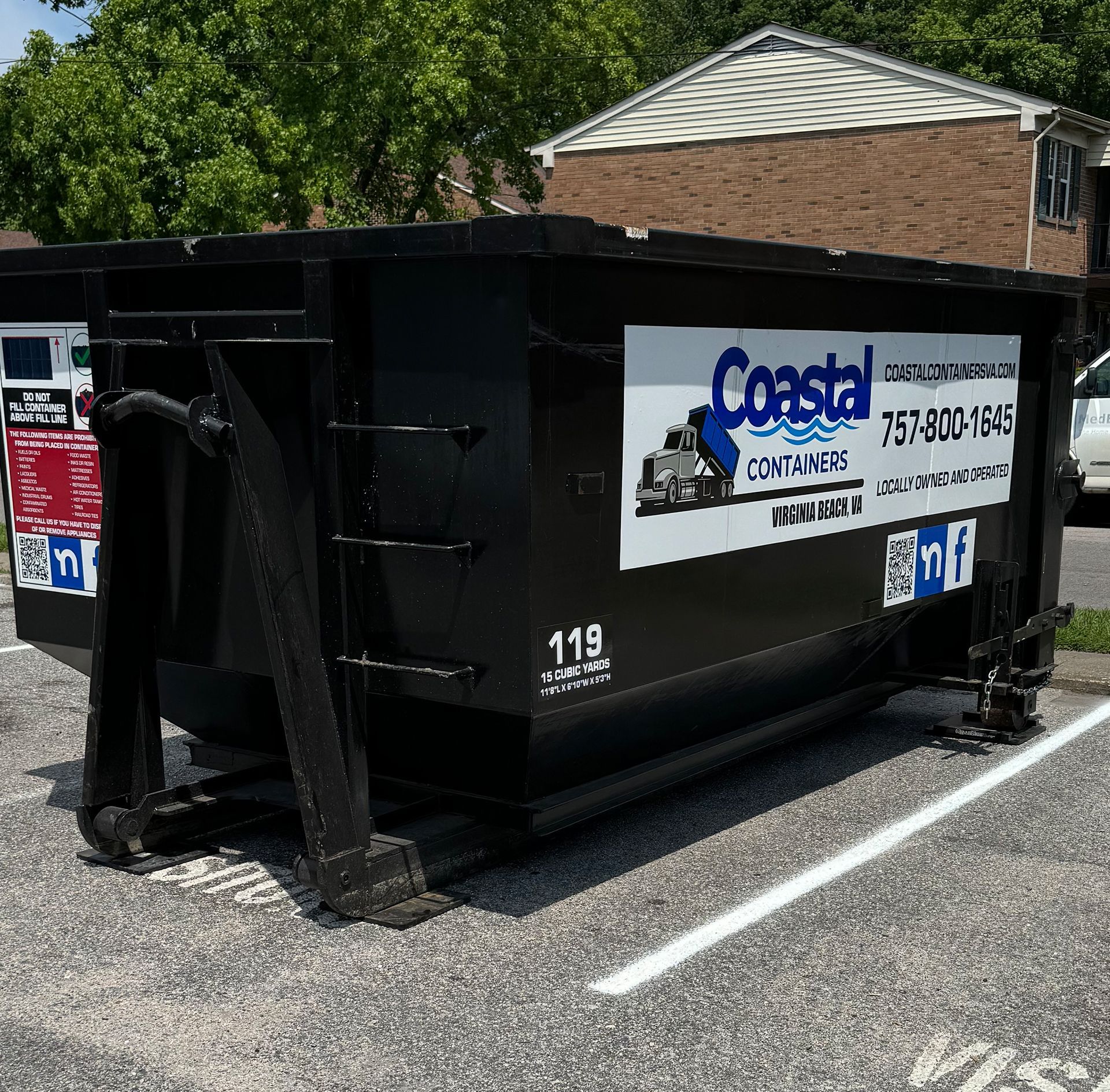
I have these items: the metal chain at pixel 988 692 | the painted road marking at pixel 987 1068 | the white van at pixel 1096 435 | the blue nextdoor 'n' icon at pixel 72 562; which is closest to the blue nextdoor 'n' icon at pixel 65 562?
the blue nextdoor 'n' icon at pixel 72 562

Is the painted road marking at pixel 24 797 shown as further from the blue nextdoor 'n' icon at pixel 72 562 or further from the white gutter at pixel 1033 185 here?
the white gutter at pixel 1033 185

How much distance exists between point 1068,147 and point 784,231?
20.8 feet

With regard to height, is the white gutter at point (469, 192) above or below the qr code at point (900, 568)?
above

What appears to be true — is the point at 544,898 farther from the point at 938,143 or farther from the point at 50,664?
the point at 938,143

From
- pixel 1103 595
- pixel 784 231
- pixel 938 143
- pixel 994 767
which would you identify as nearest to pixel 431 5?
pixel 784 231

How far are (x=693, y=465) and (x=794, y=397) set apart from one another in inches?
31.4

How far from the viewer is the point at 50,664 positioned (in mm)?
9156

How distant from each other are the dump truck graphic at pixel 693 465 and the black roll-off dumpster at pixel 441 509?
0.02m

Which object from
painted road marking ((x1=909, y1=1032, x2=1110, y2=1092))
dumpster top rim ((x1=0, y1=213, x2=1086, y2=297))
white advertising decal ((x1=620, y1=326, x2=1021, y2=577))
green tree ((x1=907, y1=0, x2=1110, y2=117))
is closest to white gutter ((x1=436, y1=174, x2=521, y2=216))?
green tree ((x1=907, y1=0, x2=1110, y2=117))

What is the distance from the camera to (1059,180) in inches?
1147

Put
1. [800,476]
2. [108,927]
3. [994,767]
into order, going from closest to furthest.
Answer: [108,927], [800,476], [994,767]

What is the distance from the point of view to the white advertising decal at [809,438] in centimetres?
496

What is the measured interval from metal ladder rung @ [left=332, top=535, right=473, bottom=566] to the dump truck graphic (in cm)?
71

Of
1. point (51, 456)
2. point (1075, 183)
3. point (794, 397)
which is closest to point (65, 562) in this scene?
point (51, 456)
